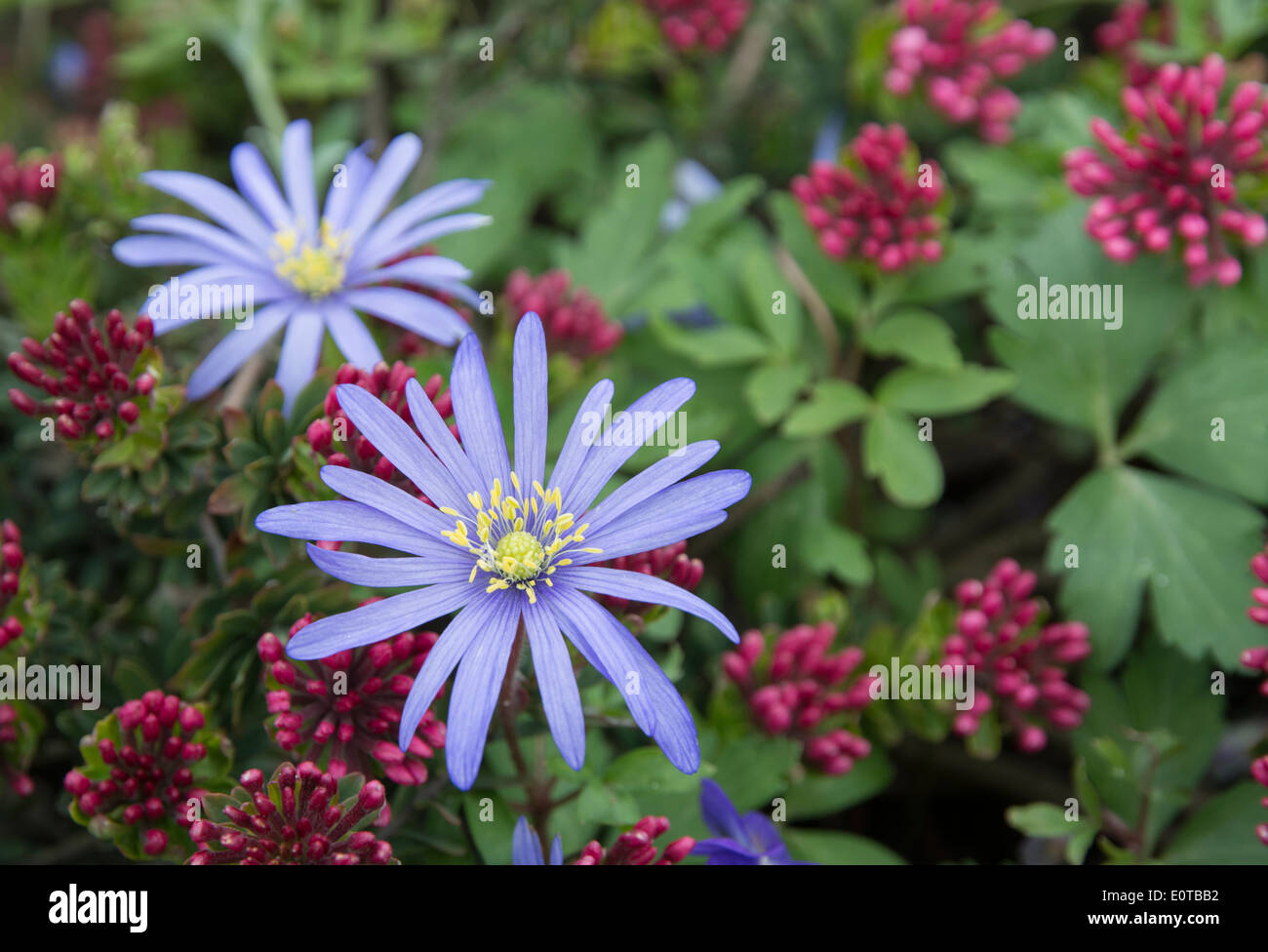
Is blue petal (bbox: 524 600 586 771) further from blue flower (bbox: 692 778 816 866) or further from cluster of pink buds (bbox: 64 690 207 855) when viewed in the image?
cluster of pink buds (bbox: 64 690 207 855)

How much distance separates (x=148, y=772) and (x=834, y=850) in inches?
58.6

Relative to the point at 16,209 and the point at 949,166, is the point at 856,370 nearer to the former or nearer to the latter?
the point at 949,166

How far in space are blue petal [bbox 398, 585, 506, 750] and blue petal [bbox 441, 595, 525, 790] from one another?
0.01 metres

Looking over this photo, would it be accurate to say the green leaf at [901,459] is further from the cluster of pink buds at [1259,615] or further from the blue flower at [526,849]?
the blue flower at [526,849]

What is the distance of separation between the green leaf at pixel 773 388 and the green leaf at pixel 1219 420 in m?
0.89

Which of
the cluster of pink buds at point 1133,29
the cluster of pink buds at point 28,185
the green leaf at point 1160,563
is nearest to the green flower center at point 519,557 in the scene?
the green leaf at point 1160,563

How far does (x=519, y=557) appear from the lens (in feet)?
5.69

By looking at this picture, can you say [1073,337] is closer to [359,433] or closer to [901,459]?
[901,459]

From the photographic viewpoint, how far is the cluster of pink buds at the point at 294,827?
65.4 inches

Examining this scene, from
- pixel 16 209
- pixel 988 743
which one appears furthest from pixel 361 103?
pixel 988 743

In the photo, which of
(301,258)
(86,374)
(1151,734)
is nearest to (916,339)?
(1151,734)

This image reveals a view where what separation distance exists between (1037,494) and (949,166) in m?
1.18

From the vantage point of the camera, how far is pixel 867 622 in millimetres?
2762

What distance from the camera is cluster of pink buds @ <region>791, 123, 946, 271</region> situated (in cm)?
274
